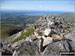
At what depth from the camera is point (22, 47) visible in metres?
6.36

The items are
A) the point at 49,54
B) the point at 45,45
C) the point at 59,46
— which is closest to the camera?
the point at 49,54

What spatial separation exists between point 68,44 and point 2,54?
3947 mm

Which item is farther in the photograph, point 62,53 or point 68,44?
point 68,44

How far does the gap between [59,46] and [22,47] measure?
197 centimetres

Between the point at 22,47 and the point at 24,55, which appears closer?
the point at 24,55

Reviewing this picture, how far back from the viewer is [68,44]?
654 centimetres

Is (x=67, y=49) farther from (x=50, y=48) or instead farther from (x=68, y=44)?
(x=50, y=48)

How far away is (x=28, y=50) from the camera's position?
6.26 metres

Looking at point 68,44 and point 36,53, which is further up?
point 68,44

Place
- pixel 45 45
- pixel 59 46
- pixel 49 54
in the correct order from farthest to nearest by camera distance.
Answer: pixel 45 45 → pixel 59 46 → pixel 49 54

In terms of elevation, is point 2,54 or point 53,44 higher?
point 53,44

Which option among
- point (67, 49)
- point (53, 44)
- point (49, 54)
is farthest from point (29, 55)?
point (67, 49)

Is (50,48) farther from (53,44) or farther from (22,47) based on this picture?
(22,47)

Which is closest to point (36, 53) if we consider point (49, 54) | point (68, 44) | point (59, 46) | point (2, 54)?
point (49, 54)
